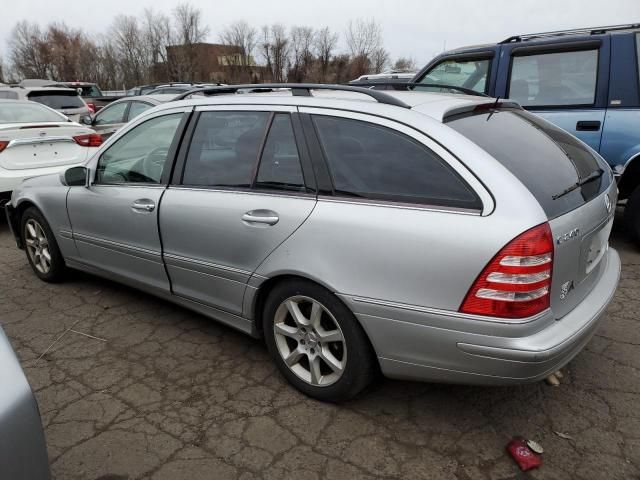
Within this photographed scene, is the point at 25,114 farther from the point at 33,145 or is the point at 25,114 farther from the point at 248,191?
the point at 248,191

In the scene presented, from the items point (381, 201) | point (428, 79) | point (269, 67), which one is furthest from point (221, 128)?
point (269, 67)

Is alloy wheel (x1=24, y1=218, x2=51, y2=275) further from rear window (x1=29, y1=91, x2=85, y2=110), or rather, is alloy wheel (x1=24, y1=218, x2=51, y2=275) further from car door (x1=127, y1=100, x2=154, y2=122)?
rear window (x1=29, y1=91, x2=85, y2=110)

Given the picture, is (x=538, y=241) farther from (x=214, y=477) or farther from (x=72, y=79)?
(x=72, y=79)

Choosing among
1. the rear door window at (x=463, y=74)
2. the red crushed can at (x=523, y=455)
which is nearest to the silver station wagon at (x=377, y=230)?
the red crushed can at (x=523, y=455)

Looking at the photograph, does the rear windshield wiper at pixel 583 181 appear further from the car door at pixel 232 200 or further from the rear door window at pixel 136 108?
the rear door window at pixel 136 108

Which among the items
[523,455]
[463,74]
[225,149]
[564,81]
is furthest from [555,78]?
[523,455]

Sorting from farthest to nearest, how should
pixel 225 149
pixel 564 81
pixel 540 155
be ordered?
pixel 564 81 → pixel 225 149 → pixel 540 155

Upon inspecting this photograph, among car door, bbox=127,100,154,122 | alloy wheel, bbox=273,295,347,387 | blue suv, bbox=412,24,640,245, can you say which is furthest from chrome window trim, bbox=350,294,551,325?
car door, bbox=127,100,154,122

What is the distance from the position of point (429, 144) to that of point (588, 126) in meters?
3.13

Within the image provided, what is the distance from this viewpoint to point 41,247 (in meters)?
4.39

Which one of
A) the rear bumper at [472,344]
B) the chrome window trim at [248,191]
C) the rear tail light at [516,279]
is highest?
the chrome window trim at [248,191]

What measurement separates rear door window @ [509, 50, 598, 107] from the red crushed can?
355cm

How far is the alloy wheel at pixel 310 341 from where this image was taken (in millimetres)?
2512

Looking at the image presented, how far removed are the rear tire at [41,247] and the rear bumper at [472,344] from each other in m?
3.10
